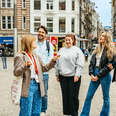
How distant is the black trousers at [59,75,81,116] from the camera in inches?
233

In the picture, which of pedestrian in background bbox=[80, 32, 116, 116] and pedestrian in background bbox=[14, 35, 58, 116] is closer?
pedestrian in background bbox=[14, 35, 58, 116]

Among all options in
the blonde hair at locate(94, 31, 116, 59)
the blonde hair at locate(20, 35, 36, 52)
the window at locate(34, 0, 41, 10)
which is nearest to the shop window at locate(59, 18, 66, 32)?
the window at locate(34, 0, 41, 10)

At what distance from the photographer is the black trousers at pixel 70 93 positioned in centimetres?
593

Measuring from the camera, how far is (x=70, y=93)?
6000 millimetres

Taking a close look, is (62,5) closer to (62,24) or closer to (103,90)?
(62,24)

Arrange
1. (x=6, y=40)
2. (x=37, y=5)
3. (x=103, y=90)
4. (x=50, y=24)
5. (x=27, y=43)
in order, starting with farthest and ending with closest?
(x=37, y=5) < (x=50, y=24) < (x=6, y=40) < (x=103, y=90) < (x=27, y=43)

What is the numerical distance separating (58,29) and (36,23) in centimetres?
319

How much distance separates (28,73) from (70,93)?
5.10 ft

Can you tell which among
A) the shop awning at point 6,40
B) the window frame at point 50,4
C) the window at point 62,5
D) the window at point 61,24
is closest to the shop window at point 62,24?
the window at point 61,24

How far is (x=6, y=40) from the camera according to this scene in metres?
40.5

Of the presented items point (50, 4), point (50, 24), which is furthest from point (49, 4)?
point (50, 24)

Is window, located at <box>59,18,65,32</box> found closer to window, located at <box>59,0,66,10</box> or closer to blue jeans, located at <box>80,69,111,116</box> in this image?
window, located at <box>59,0,66,10</box>

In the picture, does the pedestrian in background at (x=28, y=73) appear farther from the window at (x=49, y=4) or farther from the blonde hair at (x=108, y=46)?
the window at (x=49, y=4)

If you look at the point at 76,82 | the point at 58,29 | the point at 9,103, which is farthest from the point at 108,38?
the point at 58,29
